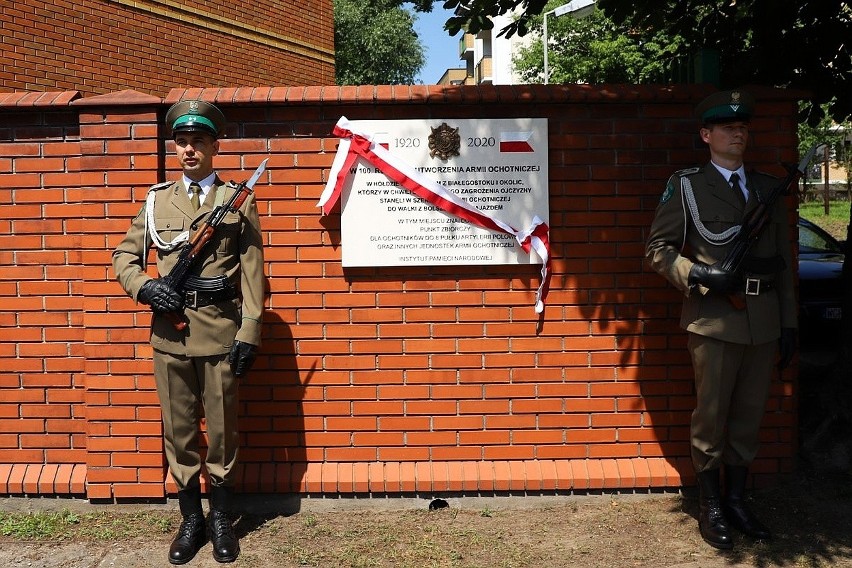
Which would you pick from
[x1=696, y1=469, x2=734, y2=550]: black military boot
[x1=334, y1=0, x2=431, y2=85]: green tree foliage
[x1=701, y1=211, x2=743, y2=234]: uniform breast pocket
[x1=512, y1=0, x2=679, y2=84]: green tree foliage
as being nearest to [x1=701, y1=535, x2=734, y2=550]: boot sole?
[x1=696, y1=469, x2=734, y2=550]: black military boot

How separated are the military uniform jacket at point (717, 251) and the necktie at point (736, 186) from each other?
24 millimetres

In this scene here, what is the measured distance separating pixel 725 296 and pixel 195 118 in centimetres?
257

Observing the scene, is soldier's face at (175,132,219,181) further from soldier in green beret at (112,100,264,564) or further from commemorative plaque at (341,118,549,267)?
commemorative plaque at (341,118,549,267)

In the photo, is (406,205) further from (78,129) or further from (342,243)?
(78,129)

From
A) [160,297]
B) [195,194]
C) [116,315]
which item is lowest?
[116,315]

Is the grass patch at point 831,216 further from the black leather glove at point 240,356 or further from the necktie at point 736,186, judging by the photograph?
the black leather glove at point 240,356

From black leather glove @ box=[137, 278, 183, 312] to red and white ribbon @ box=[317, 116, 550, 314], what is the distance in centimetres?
95

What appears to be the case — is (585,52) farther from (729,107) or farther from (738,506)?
(738,506)

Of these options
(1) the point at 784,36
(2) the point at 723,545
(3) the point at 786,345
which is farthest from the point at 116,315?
(1) the point at 784,36

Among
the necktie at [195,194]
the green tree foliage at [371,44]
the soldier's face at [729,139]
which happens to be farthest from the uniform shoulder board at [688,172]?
the green tree foliage at [371,44]

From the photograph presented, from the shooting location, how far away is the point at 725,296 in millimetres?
3996

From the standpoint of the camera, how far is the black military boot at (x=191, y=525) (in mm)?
4055

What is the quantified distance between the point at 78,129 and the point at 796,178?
3.63m

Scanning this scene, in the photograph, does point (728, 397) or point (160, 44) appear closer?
point (728, 397)
